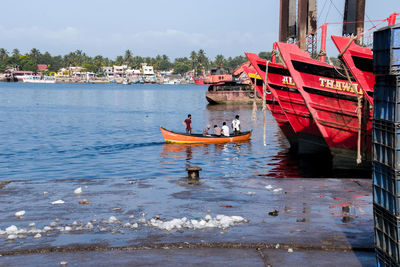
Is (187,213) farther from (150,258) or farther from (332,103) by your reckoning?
(332,103)

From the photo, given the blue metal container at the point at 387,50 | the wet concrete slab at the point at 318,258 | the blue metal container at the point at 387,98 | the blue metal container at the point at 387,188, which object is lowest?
the wet concrete slab at the point at 318,258

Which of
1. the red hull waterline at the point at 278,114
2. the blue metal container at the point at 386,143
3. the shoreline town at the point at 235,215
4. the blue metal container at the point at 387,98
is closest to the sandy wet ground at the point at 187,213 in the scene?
the shoreline town at the point at 235,215

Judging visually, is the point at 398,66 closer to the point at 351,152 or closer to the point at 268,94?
the point at 351,152

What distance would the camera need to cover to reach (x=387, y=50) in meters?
4.82

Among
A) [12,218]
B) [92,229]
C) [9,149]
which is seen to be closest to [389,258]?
→ [92,229]

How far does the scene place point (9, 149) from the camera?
29.9 meters

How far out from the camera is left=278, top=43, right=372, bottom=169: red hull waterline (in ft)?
58.0

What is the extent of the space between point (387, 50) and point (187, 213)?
4939 mm

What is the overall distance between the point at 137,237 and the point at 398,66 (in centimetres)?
432

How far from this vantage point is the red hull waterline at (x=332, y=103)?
17.7 m

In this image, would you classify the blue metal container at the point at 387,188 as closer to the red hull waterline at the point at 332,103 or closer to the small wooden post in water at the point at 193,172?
the small wooden post in water at the point at 193,172

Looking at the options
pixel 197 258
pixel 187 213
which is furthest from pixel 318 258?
pixel 187 213

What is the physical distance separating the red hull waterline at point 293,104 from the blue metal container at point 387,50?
16718 millimetres

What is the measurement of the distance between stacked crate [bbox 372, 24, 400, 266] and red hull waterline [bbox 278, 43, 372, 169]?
41.4 feet
